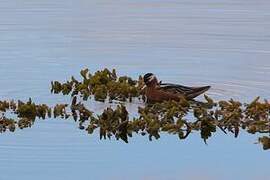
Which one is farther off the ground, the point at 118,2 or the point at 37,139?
the point at 118,2

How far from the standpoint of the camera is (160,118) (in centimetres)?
1191

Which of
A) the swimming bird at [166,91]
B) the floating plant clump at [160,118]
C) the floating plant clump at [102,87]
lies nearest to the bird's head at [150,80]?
the swimming bird at [166,91]

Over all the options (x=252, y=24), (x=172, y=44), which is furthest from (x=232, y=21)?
(x=172, y=44)

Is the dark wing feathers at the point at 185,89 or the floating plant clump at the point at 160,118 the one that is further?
the dark wing feathers at the point at 185,89

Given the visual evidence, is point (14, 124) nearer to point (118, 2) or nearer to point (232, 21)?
point (232, 21)

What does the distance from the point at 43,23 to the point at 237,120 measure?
313 inches

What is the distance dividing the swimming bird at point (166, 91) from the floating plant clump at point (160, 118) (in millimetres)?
174

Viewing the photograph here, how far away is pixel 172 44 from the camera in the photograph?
17.2 m

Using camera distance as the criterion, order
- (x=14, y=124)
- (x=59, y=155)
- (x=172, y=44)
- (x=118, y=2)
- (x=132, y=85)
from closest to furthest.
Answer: (x=59, y=155), (x=14, y=124), (x=132, y=85), (x=172, y=44), (x=118, y=2)

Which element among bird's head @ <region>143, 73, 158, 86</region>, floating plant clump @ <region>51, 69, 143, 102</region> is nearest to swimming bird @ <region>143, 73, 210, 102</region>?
bird's head @ <region>143, 73, 158, 86</region>

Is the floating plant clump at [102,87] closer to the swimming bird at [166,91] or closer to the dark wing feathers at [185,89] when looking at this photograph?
the swimming bird at [166,91]

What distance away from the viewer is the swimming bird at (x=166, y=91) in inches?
500

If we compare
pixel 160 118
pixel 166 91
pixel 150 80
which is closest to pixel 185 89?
pixel 166 91

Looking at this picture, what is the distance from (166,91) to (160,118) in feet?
3.19
